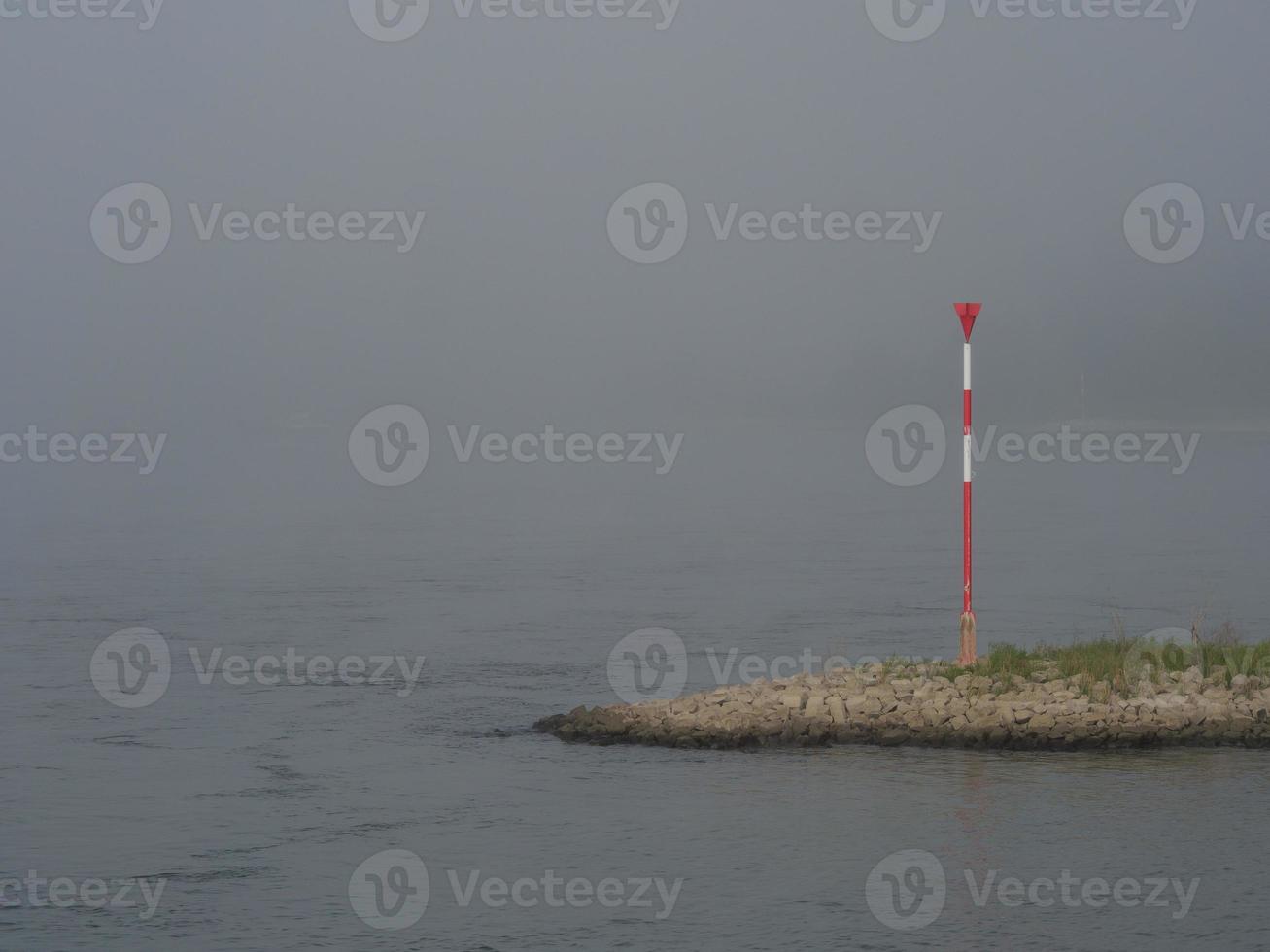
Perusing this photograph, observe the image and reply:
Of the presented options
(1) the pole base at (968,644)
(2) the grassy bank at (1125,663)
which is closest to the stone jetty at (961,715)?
(2) the grassy bank at (1125,663)

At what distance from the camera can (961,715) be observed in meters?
20.2

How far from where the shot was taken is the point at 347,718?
922 inches

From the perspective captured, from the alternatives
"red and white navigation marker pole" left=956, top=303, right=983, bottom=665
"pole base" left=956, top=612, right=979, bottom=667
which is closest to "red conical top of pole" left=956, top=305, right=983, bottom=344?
"red and white navigation marker pole" left=956, top=303, right=983, bottom=665

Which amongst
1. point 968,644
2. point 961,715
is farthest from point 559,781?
point 968,644

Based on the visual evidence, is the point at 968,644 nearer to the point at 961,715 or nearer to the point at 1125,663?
the point at 961,715

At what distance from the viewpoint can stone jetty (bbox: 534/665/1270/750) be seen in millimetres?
19938

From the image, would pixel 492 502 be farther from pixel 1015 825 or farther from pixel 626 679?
pixel 1015 825

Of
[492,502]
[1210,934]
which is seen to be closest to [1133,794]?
[1210,934]

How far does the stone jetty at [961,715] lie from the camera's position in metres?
19.9

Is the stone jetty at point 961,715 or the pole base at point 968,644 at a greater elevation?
the pole base at point 968,644

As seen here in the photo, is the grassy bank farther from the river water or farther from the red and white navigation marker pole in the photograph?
the river water

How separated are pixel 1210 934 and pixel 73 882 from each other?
357 inches

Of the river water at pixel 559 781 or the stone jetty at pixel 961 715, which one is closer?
the river water at pixel 559 781

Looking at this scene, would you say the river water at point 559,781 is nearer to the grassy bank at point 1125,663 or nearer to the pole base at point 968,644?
the grassy bank at point 1125,663
